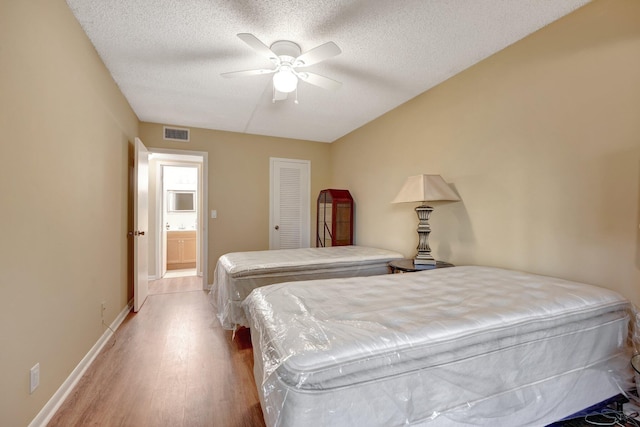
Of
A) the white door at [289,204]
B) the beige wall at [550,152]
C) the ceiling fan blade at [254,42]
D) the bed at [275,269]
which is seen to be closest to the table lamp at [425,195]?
the beige wall at [550,152]

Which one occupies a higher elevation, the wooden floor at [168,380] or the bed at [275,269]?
the bed at [275,269]

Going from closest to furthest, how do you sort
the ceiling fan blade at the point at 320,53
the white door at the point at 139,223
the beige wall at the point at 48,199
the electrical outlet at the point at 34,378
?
the beige wall at the point at 48,199, the electrical outlet at the point at 34,378, the ceiling fan blade at the point at 320,53, the white door at the point at 139,223

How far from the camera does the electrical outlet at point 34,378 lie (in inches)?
52.9

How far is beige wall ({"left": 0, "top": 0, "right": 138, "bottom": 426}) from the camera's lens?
1209mm

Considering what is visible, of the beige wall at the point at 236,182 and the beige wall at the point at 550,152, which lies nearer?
the beige wall at the point at 550,152

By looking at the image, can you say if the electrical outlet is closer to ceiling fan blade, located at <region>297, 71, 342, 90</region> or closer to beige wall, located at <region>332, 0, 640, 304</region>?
ceiling fan blade, located at <region>297, 71, 342, 90</region>

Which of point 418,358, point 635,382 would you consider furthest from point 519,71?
point 418,358

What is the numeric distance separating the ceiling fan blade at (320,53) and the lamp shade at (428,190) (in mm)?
1255

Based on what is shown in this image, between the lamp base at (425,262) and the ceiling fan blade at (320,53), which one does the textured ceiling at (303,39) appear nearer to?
the ceiling fan blade at (320,53)

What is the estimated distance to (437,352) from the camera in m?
1.02

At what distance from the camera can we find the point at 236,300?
2.41m

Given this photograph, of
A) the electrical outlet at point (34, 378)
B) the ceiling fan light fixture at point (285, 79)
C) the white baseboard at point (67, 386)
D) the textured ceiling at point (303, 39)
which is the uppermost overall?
the textured ceiling at point (303, 39)

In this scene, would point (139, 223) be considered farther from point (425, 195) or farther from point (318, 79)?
point (425, 195)

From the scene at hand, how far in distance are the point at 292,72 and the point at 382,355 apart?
2.12m
